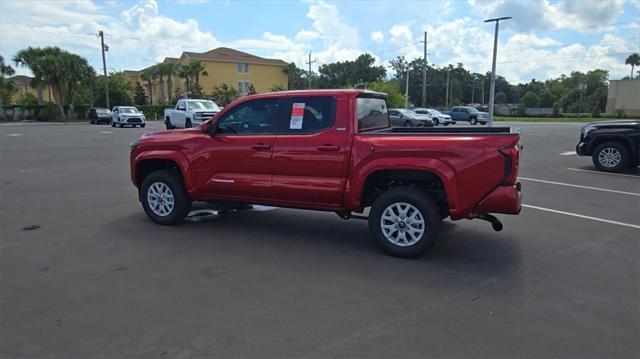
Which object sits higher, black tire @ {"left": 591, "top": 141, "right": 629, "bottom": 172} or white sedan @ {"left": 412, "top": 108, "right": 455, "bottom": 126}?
white sedan @ {"left": 412, "top": 108, "right": 455, "bottom": 126}

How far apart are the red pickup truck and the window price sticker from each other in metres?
0.01

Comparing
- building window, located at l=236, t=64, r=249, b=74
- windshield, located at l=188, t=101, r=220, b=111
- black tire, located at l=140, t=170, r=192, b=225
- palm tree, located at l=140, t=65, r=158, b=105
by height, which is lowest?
black tire, located at l=140, t=170, r=192, b=225

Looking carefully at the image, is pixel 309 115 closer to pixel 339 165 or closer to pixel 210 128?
pixel 339 165

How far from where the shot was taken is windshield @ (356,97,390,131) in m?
5.75

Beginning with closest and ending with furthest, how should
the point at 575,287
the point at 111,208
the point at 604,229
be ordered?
1. the point at 575,287
2. the point at 604,229
3. the point at 111,208

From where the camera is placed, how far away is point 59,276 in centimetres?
472

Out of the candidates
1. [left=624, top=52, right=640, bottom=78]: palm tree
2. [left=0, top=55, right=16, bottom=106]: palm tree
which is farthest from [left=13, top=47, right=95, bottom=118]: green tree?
[left=624, top=52, right=640, bottom=78]: palm tree

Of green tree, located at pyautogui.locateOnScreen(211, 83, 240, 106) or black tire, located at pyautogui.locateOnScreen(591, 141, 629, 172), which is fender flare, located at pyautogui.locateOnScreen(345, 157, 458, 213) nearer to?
black tire, located at pyautogui.locateOnScreen(591, 141, 629, 172)

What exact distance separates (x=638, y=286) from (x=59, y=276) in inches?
222

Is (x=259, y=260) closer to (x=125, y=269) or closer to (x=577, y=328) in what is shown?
(x=125, y=269)

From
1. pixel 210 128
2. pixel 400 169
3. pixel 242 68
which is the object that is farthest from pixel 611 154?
pixel 242 68

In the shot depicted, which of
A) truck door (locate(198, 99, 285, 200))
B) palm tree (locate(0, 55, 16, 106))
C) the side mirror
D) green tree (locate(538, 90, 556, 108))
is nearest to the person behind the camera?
truck door (locate(198, 99, 285, 200))

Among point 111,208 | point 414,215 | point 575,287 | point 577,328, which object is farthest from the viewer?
point 111,208

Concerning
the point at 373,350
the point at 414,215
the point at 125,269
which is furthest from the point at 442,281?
the point at 125,269
